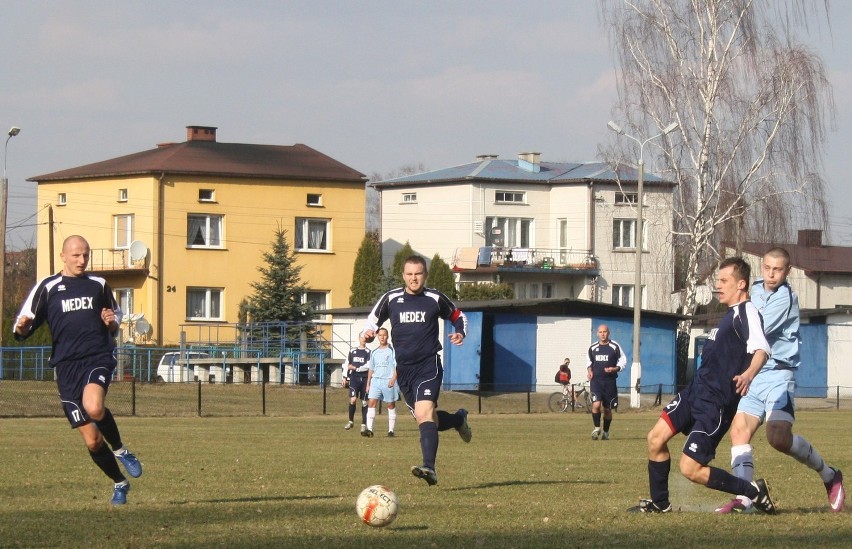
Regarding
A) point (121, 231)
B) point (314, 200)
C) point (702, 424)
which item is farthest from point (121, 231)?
point (702, 424)

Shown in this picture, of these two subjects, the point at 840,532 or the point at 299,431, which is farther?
the point at 299,431

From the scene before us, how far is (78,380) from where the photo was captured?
990 cm

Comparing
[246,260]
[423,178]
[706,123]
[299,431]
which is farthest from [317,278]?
[299,431]

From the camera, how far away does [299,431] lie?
2458 centimetres

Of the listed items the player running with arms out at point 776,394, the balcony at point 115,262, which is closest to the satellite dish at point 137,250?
the balcony at point 115,262

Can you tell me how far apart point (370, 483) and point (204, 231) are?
160ft

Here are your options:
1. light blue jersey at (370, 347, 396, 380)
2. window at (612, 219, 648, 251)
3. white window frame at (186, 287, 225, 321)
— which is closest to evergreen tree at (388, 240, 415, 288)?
white window frame at (186, 287, 225, 321)

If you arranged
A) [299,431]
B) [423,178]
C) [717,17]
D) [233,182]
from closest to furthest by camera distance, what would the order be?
[299,431] → [717,17] → [233,182] → [423,178]

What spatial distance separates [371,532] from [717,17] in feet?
124

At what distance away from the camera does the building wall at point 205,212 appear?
58.5 metres

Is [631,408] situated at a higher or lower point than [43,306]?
lower

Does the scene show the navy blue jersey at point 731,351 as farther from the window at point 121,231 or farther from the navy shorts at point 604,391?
the window at point 121,231

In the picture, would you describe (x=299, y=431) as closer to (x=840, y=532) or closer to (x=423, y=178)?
(x=840, y=532)

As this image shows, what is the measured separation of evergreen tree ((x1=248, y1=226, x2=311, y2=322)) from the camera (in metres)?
55.1
